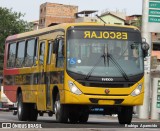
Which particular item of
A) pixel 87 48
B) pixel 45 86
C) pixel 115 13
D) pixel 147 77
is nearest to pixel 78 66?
pixel 87 48

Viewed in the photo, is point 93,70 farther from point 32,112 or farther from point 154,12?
point 154,12

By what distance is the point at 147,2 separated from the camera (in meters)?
36.1

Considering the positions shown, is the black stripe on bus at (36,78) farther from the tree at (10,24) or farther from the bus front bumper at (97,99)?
the tree at (10,24)

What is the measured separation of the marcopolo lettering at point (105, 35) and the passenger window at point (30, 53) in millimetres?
3694

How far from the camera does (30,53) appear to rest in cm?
2598

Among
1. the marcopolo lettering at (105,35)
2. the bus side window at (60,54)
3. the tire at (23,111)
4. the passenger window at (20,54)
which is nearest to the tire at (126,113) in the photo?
the marcopolo lettering at (105,35)

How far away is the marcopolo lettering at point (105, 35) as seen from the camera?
22.4m

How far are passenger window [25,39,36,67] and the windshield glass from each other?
3.73m

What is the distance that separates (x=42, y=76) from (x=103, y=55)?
2990mm

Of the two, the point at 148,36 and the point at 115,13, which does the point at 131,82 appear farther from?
the point at 115,13

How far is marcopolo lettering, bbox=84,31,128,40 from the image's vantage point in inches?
881

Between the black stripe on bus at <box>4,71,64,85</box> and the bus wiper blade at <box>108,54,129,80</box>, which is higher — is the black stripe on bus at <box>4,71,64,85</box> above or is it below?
below

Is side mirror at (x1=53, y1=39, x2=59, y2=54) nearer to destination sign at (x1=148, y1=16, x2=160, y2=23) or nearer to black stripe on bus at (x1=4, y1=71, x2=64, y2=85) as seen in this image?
black stripe on bus at (x1=4, y1=71, x2=64, y2=85)

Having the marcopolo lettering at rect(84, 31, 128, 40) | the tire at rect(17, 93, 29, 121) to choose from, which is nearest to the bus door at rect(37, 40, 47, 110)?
the tire at rect(17, 93, 29, 121)
